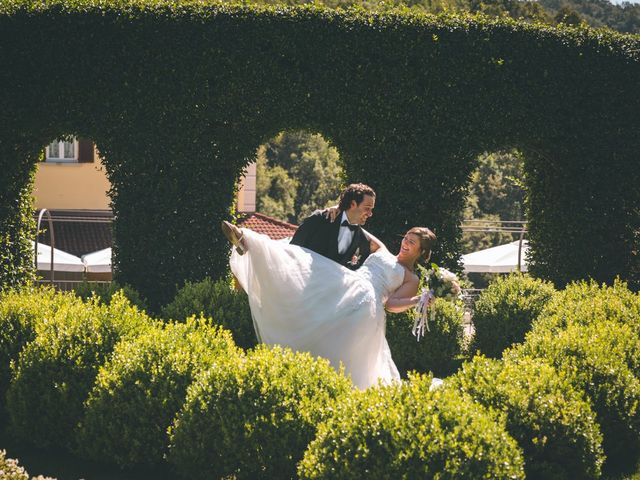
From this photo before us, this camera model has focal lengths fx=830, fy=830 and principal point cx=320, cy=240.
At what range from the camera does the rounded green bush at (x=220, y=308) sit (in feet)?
34.9

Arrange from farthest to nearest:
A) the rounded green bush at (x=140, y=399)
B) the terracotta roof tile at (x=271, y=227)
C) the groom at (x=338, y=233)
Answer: the terracotta roof tile at (x=271, y=227) < the groom at (x=338, y=233) < the rounded green bush at (x=140, y=399)

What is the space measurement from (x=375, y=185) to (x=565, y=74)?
3.67 m

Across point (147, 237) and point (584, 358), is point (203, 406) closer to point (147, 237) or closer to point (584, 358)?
point (584, 358)

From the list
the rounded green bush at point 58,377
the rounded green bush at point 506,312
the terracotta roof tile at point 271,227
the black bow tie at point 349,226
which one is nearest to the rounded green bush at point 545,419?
the black bow tie at point 349,226

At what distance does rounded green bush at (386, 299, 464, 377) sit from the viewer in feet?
39.2

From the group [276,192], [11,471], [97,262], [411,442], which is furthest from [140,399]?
[276,192]

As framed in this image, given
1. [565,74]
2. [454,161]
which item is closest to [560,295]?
[454,161]

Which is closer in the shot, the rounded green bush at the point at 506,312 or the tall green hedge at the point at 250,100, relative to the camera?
the rounded green bush at the point at 506,312

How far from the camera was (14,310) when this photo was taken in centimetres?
960

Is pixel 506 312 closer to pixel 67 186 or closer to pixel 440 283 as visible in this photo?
pixel 440 283

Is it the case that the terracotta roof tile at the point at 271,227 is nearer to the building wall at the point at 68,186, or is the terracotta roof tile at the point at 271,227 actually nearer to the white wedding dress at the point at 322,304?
the building wall at the point at 68,186

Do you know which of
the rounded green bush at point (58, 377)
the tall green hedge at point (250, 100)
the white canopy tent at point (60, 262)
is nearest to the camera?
the rounded green bush at point (58, 377)

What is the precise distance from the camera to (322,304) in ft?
29.6

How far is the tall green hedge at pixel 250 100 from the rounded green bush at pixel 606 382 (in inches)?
206
